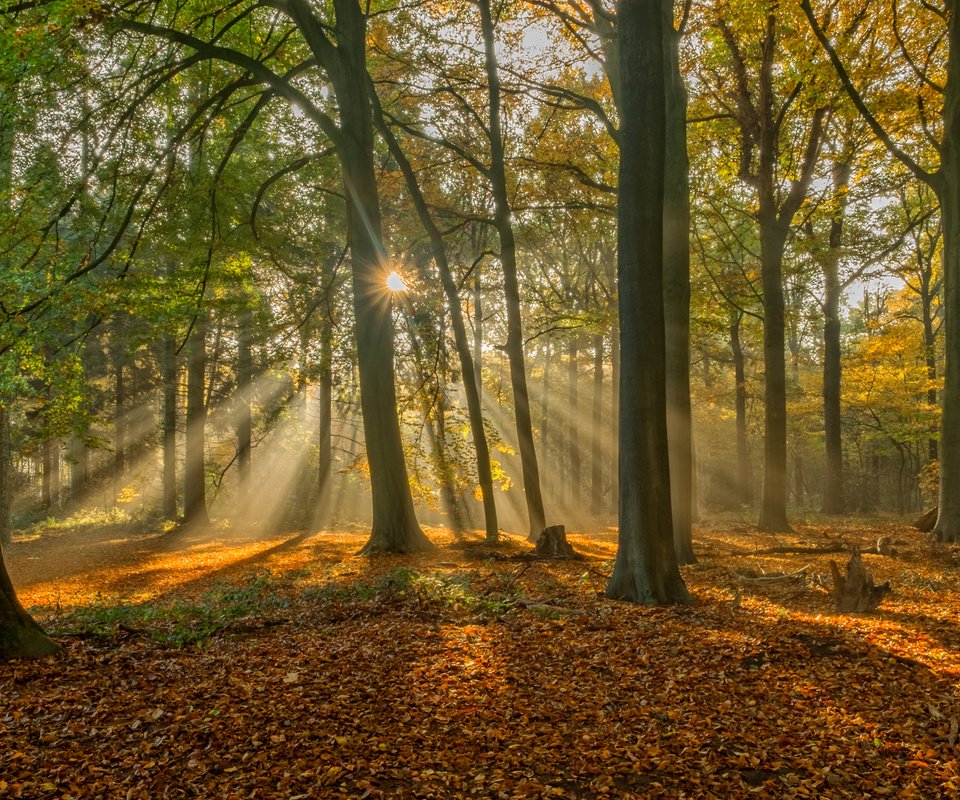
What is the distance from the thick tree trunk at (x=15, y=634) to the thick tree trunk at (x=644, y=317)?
479 cm

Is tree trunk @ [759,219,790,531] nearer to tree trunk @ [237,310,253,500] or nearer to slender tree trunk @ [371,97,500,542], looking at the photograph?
slender tree trunk @ [371,97,500,542]

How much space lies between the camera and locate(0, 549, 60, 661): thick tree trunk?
414 centimetres

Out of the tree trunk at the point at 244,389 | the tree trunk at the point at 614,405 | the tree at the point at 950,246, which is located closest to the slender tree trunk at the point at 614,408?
the tree trunk at the point at 614,405

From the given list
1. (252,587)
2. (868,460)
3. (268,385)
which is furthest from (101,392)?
(868,460)

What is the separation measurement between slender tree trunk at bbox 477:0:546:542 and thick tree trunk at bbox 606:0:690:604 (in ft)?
20.9

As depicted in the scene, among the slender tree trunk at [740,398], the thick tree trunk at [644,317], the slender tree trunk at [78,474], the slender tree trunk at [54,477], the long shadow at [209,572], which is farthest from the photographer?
the slender tree trunk at [54,477]

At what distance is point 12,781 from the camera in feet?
8.93

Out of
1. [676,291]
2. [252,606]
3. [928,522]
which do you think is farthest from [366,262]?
[928,522]

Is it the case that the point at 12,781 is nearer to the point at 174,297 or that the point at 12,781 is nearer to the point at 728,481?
the point at 174,297

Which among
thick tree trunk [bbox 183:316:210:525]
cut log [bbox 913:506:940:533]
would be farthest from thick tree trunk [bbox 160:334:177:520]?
cut log [bbox 913:506:940:533]

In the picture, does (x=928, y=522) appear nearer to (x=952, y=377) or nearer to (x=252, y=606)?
(x=952, y=377)

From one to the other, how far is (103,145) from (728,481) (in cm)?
3117

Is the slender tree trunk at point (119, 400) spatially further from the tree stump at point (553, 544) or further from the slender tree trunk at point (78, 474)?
the tree stump at point (553, 544)

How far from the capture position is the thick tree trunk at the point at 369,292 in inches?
422
